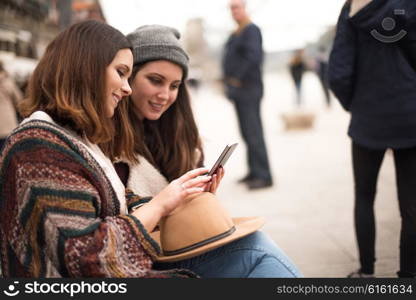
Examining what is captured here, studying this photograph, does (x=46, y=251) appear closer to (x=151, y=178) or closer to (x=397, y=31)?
(x=151, y=178)

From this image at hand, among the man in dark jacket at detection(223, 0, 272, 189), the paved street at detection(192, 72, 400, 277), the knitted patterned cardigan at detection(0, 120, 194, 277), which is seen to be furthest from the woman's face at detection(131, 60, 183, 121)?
the man in dark jacket at detection(223, 0, 272, 189)

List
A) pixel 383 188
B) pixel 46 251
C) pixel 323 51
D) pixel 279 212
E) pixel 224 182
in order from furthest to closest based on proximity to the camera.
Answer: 1. pixel 323 51
2. pixel 224 182
3. pixel 383 188
4. pixel 279 212
5. pixel 46 251

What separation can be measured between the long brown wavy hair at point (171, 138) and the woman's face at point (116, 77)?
24.7 inches

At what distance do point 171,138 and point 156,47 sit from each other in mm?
482

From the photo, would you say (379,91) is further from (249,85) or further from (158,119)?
(249,85)

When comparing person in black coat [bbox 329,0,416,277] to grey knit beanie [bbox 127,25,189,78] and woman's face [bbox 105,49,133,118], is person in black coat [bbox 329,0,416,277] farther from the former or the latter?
woman's face [bbox 105,49,133,118]

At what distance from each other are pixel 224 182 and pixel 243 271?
4053 mm

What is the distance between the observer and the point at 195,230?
1.63 m

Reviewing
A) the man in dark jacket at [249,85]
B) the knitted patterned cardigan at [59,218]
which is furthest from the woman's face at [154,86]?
the man in dark jacket at [249,85]

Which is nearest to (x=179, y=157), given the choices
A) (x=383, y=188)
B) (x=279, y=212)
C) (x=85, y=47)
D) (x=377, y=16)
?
(x=85, y=47)

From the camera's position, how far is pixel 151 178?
225 cm

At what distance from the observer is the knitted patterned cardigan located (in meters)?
1.30

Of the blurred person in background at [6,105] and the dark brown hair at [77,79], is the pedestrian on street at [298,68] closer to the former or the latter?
the blurred person in background at [6,105]

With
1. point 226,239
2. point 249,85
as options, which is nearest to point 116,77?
point 226,239
